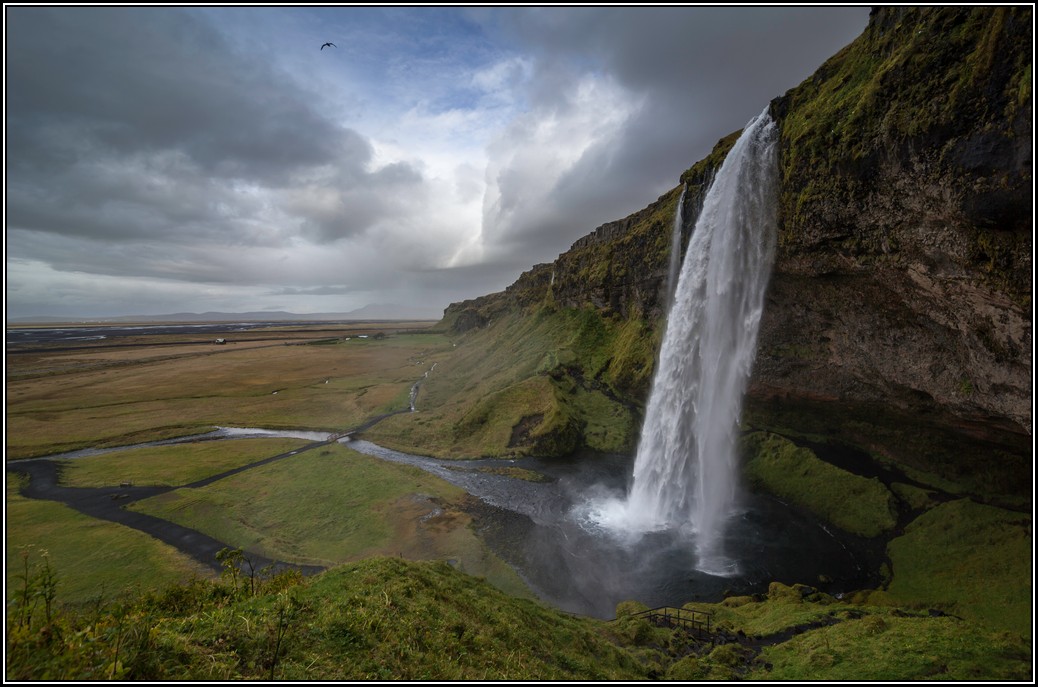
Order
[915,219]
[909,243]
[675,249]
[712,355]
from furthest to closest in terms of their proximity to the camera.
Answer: [675,249] → [712,355] → [909,243] → [915,219]

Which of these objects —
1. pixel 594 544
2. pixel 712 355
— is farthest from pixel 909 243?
pixel 594 544

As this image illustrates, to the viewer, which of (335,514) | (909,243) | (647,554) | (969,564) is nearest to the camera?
(909,243)

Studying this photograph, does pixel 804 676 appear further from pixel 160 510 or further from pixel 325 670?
pixel 160 510

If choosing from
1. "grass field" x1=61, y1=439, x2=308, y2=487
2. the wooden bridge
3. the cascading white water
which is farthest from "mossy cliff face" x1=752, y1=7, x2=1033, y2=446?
"grass field" x1=61, y1=439, x2=308, y2=487

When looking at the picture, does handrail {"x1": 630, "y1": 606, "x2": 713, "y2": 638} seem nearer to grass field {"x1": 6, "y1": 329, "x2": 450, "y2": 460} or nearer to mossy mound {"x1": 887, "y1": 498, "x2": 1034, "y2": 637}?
mossy mound {"x1": 887, "y1": 498, "x2": 1034, "y2": 637}

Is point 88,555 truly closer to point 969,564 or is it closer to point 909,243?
point 909,243

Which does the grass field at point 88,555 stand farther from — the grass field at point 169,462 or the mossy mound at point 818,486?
the mossy mound at point 818,486

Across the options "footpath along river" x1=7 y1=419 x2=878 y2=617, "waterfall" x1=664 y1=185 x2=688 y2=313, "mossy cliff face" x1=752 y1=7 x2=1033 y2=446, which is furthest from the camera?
"waterfall" x1=664 y1=185 x2=688 y2=313
